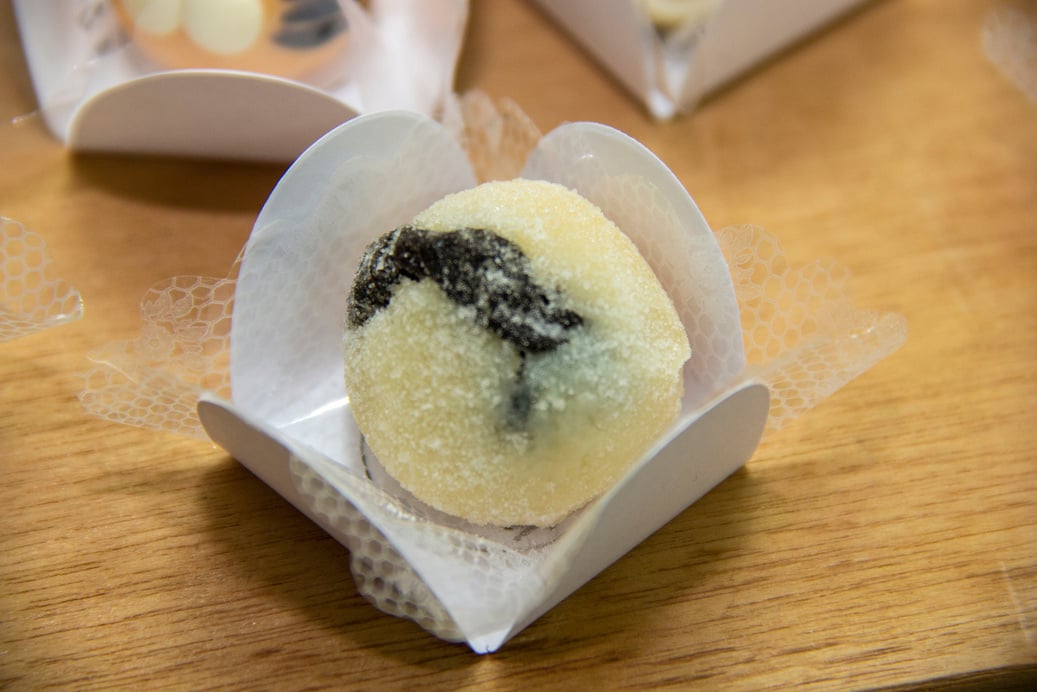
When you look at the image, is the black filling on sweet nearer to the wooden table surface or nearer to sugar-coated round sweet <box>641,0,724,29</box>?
the wooden table surface

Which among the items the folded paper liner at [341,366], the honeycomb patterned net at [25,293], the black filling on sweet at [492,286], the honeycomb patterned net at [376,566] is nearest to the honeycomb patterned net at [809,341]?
the folded paper liner at [341,366]

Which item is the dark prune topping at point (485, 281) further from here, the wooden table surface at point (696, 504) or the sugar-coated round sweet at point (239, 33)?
the sugar-coated round sweet at point (239, 33)

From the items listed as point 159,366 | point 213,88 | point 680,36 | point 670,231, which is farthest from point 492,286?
point 680,36

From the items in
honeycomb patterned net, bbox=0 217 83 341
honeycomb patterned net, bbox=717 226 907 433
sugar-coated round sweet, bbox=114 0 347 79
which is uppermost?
sugar-coated round sweet, bbox=114 0 347 79

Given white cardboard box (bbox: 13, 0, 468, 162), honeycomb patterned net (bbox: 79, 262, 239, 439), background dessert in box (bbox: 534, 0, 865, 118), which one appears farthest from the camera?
background dessert in box (bbox: 534, 0, 865, 118)

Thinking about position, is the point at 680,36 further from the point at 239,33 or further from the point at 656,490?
the point at 656,490

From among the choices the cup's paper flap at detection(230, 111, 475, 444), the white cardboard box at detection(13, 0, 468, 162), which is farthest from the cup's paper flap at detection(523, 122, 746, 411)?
the white cardboard box at detection(13, 0, 468, 162)

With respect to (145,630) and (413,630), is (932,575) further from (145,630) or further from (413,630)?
(145,630)
